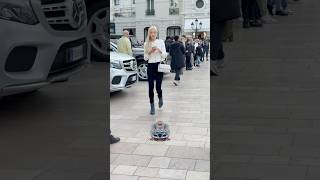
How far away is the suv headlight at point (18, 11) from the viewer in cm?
261

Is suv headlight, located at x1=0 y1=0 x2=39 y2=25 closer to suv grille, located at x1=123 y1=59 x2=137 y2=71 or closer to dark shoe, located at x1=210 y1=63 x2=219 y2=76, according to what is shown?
dark shoe, located at x1=210 y1=63 x2=219 y2=76

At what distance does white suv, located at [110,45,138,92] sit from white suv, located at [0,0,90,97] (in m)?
3.08

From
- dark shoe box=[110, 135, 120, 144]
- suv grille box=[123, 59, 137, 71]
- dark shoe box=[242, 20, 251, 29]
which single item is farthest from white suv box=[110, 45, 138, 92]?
dark shoe box=[242, 20, 251, 29]

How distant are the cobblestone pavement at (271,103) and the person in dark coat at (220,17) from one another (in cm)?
7

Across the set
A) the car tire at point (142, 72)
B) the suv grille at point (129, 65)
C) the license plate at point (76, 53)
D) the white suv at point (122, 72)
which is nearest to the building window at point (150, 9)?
the license plate at point (76, 53)

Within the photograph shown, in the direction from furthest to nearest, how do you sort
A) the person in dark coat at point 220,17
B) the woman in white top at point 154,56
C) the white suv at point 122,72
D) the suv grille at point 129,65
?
the suv grille at point 129,65, the white suv at point 122,72, the woman in white top at point 154,56, the person in dark coat at point 220,17

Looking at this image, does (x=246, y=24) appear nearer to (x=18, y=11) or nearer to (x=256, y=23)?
(x=256, y=23)

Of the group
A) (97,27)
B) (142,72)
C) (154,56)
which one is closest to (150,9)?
(97,27)

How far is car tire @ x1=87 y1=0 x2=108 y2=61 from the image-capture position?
9.28 ft

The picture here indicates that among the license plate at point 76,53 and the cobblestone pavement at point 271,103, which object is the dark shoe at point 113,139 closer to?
the cobblestone pavement at point 271,103

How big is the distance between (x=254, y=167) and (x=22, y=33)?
1.56m

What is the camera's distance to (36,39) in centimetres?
266

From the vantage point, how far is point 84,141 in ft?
10.6

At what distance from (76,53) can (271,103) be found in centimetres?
117
